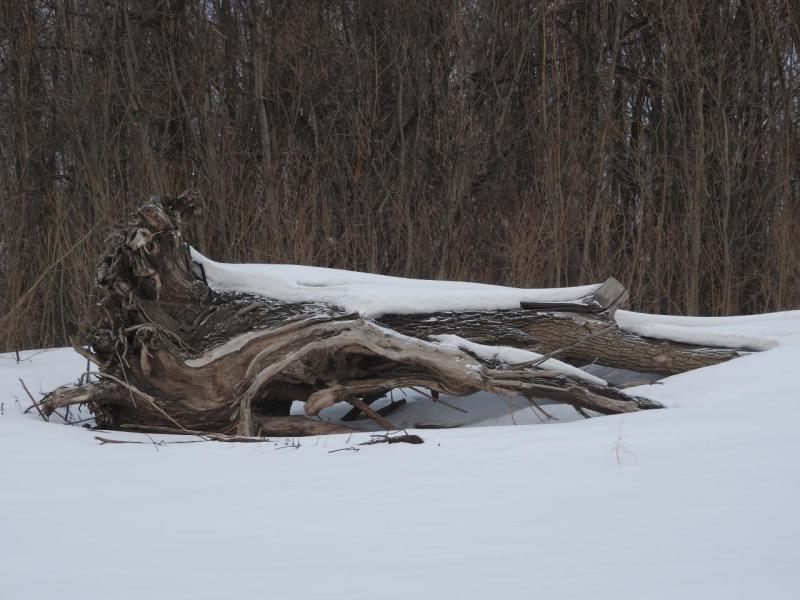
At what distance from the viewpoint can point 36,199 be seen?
12844 mm

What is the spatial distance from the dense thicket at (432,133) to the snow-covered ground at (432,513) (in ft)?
23.1

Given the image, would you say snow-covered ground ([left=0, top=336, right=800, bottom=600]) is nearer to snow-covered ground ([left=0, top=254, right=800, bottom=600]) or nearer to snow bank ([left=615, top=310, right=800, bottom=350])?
snow-covered ground ([left=0, top=254, right=800, bottom=600])

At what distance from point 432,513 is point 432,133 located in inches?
399

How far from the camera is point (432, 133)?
12.7 meters

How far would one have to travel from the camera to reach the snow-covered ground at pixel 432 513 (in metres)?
2.40

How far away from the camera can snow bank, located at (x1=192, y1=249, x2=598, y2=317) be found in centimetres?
539

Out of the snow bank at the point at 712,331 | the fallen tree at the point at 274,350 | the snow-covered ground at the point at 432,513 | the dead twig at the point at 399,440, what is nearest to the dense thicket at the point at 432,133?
the snow bank at the point at 712,331

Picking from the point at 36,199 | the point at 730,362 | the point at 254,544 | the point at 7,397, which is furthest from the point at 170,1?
the point at 254,544

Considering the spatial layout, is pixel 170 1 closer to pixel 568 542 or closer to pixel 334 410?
pixel 334 410

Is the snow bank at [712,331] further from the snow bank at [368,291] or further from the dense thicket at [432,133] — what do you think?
the dense thicket at [432,133]

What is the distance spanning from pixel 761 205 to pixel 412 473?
9822 mm

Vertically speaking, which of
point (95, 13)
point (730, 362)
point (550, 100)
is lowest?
point (730, 362)

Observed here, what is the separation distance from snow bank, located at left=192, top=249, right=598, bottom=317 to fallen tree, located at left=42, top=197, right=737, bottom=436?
59mm

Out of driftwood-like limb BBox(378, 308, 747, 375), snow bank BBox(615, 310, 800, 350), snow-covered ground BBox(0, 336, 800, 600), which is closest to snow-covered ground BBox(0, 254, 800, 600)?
snow-covered ground BBox(0, 336, 800, 600)
